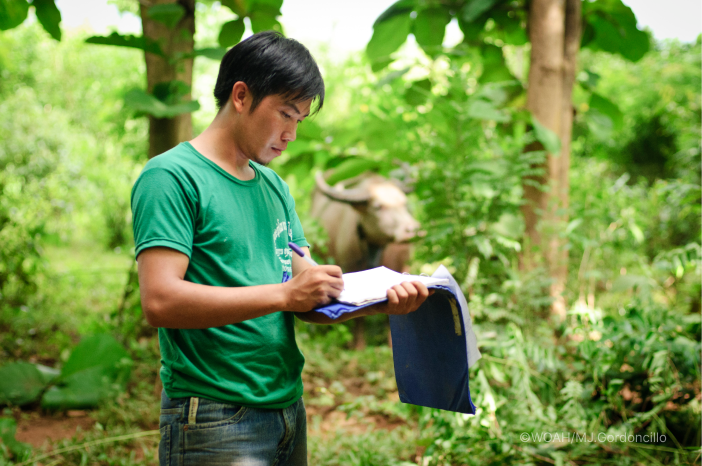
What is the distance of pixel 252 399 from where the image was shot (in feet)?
3.76

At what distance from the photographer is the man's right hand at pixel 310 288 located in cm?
103

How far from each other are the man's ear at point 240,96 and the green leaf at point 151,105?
1.47 meters

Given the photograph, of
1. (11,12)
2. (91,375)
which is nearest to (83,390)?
(91,375)

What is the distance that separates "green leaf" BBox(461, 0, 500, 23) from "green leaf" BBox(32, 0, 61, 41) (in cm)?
256

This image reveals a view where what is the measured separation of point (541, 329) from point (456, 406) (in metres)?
1.68

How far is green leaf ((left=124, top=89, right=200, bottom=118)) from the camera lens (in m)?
2.42

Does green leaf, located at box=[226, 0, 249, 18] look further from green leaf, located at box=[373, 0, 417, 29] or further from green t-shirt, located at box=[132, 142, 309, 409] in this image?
green t-shirt, located at box=[132, 142, 309, 409]

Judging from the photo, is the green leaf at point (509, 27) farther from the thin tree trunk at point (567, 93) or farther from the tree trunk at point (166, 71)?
the tree trunk at point (166, 71)

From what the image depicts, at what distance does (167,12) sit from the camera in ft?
8.18

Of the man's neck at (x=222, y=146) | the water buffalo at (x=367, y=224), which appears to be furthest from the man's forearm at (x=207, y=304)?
the water buffalo at (x=367, y=224)

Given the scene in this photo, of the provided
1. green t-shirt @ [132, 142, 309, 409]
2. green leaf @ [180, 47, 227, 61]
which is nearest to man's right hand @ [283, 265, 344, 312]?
green t-shirt @ [132, 142, 309, 409]

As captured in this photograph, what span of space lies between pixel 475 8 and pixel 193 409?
10.8 feet

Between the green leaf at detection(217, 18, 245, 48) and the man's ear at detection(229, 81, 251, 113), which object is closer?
the man's ear at detection(229, 81, 251, 113)

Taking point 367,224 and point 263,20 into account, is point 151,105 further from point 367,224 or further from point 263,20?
point 367,224
